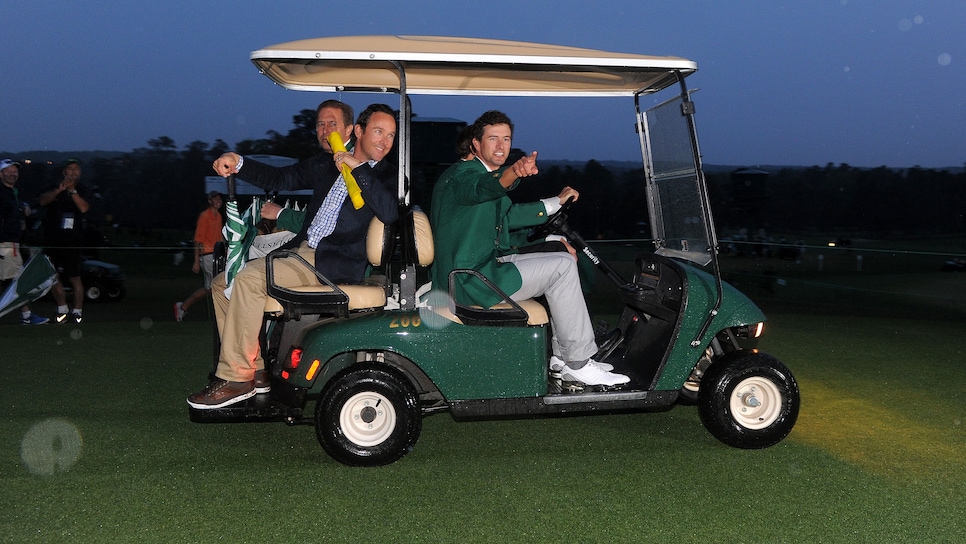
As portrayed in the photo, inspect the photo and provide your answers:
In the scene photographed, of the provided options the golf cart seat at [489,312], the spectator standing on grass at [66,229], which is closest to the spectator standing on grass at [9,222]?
the spectator standing on grass at [66,229]

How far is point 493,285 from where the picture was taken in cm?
382

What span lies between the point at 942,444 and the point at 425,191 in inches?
271

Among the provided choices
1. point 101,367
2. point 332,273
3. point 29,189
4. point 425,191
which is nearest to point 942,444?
point 332,273

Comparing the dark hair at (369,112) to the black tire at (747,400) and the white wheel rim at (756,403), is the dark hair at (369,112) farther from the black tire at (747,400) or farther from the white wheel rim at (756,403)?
the white wheel rim at (756,403)

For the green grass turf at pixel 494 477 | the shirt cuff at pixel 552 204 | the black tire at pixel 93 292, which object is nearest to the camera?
the green grass turf at pixel 494 477

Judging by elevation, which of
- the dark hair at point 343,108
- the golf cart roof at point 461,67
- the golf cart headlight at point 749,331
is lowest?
the golf cart headlight at point 749,331

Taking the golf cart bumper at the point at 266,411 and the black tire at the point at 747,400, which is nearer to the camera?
the golf cart bumper at the point at 266,411

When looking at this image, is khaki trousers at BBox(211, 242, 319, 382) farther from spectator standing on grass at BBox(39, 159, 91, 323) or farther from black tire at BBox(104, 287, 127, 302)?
black tire at BBox(104, 287, 127, 302)

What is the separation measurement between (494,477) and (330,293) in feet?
3.55

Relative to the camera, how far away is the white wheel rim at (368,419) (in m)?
3.78

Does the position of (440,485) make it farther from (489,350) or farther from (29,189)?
Result: (29,189)

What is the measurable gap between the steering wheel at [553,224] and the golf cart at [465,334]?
1.76 feet

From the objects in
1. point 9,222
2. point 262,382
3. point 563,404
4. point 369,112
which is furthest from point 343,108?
point 9,222

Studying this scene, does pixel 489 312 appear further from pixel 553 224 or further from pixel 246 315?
pixel 246 315
